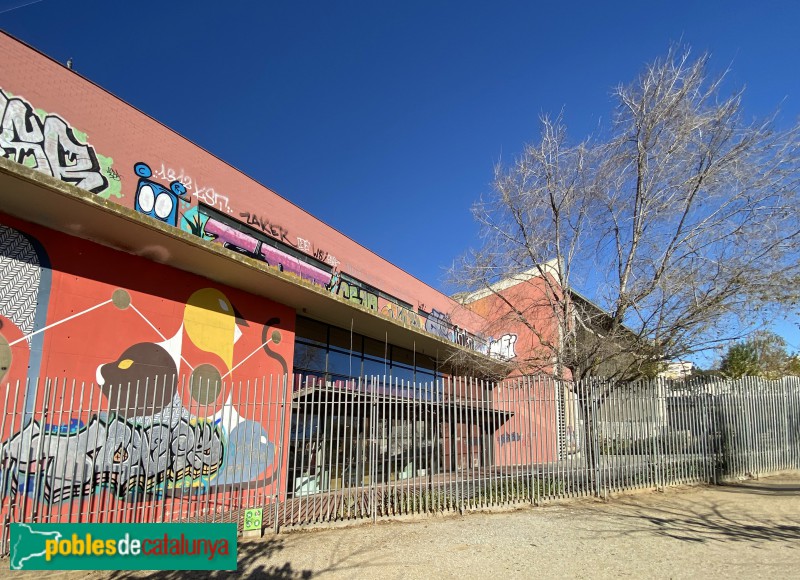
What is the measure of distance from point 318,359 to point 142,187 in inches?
266

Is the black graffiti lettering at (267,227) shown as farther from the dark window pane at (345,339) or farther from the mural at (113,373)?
the dark window pane at (345,339)

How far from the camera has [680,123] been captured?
1150 centimetres

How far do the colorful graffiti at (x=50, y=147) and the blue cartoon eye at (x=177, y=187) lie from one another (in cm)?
125

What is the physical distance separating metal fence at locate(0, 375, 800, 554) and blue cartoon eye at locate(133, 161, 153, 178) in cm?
396

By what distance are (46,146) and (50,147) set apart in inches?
2.6

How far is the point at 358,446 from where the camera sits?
8703 mm

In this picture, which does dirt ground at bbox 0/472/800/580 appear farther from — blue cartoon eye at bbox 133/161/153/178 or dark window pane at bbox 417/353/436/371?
dark window pane at bbox 417/353/436/371

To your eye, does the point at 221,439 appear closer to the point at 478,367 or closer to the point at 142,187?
the point at 142,187

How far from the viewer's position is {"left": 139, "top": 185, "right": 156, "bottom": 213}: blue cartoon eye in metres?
9.58

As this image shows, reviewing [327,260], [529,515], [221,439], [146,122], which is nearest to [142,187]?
[146,122]

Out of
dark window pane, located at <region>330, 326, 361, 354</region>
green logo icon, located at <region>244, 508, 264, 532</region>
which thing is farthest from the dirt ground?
dark window pane, located at <region>330, 326, 361, 354</region>

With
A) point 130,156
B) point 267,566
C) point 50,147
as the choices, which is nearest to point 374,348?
point 130,156

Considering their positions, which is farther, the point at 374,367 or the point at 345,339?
the point at 374,367

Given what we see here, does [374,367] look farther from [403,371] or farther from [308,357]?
[308,357]
